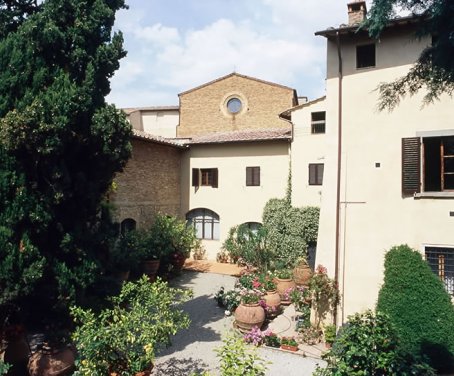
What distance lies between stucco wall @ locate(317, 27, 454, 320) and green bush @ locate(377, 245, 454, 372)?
0.58 meters

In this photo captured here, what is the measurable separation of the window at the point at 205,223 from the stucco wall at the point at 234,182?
369 mm

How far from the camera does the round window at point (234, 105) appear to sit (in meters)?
25.4

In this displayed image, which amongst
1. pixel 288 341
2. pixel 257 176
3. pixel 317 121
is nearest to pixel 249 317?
pixel 288 341

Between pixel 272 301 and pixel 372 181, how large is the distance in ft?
17.6

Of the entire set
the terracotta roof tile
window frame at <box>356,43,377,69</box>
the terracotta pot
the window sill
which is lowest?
the terracotta pot

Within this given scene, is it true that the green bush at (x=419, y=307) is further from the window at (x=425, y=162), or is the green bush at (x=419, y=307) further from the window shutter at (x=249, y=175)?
the window shutter at (x=249, y=175)

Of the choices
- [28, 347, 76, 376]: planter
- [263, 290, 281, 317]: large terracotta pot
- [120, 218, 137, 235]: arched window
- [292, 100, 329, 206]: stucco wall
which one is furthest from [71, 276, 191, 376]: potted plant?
[292, 100, 329, 206]: stucco wall

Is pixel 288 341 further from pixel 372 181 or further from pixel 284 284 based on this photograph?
pixel 372 181

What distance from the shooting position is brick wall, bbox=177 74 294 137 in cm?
2423

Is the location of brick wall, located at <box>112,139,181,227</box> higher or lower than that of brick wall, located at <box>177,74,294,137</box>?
lower

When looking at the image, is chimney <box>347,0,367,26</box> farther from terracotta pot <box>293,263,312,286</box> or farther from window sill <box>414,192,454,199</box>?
terracotta pot <box>293,263,312,286</box>

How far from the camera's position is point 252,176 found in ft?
63.8

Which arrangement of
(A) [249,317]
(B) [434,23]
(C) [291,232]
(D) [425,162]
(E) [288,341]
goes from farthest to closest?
1. (C) [291,232]
2. (A) [249,317]
3. (E) [288,341]
4. (D) [425,162]
5. (B) [434,23]

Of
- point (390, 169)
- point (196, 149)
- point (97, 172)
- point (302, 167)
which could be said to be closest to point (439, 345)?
point (390, 169)
